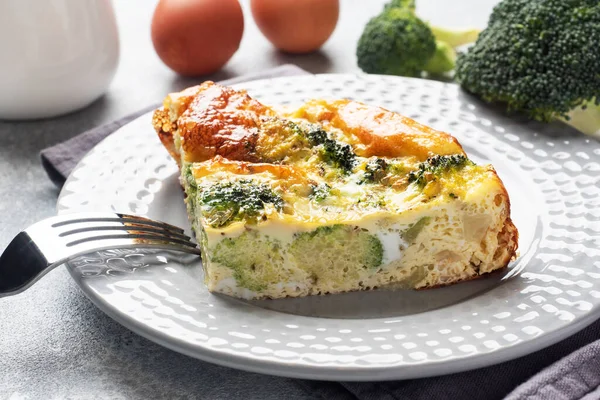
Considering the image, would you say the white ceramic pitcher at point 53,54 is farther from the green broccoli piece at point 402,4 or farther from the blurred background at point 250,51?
the green broccoli piece at point 402,4

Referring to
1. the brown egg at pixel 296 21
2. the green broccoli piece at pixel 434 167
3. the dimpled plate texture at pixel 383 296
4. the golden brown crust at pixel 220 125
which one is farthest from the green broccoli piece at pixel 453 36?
the green broccoli piece at pixel 434 167

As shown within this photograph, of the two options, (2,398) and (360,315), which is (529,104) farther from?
(2,398)

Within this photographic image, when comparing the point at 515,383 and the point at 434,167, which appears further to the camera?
the point at 434,167

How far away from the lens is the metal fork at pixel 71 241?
3041mm

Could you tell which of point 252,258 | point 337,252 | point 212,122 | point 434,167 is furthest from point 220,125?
point 434,167

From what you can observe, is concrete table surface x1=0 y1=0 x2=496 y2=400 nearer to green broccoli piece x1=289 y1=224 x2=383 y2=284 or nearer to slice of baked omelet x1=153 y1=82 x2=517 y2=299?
slice of baked omelet x1=153 y1=82 x2=517 y2=299

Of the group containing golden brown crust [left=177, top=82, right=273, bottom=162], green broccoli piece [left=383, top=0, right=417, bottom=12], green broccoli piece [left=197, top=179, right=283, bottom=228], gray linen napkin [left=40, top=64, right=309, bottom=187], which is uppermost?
→ golden brown crust [left=177, top=82, right=273, bottom=162]

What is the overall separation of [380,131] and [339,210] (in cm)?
57

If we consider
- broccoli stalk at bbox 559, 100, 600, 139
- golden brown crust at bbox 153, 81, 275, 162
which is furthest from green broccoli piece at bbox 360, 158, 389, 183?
broccoli stalk at bbox 559, 100, 600, 139

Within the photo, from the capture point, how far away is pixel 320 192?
3.28m

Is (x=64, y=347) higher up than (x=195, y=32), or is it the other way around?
(x=195, y=32)

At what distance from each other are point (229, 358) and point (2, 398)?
952 millimetres

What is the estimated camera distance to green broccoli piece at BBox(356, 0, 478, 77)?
209 inches

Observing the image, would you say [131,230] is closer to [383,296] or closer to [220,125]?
[220,125]
